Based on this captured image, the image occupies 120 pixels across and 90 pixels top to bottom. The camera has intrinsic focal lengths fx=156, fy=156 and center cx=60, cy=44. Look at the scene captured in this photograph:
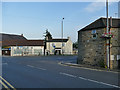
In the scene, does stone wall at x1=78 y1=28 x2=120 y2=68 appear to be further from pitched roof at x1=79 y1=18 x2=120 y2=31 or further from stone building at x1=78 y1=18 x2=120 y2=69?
pitched roof at x1=79 y1=18 x2=120 y2=31

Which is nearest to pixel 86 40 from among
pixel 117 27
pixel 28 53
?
pixel 117 27

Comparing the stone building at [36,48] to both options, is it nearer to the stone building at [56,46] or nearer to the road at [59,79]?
the stone building at [56,46]

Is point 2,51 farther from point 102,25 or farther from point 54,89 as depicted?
point 54,89

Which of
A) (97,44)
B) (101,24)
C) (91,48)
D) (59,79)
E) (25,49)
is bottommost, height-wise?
(59,79)

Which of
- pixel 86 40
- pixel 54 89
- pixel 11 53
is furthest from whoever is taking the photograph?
pixel 11 53

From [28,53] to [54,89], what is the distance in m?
50.3

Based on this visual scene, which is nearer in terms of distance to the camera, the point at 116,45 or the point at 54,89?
the point at 54,89

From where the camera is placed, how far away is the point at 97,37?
17.2m

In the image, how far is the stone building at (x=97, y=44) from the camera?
15.8 metres

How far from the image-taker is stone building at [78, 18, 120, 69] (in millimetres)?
15797

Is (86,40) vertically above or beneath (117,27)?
beneath

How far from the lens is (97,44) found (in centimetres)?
1717

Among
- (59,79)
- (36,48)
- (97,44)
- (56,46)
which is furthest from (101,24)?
(56,46)

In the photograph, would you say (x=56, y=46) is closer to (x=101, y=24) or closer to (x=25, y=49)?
(x=25, y=49)
